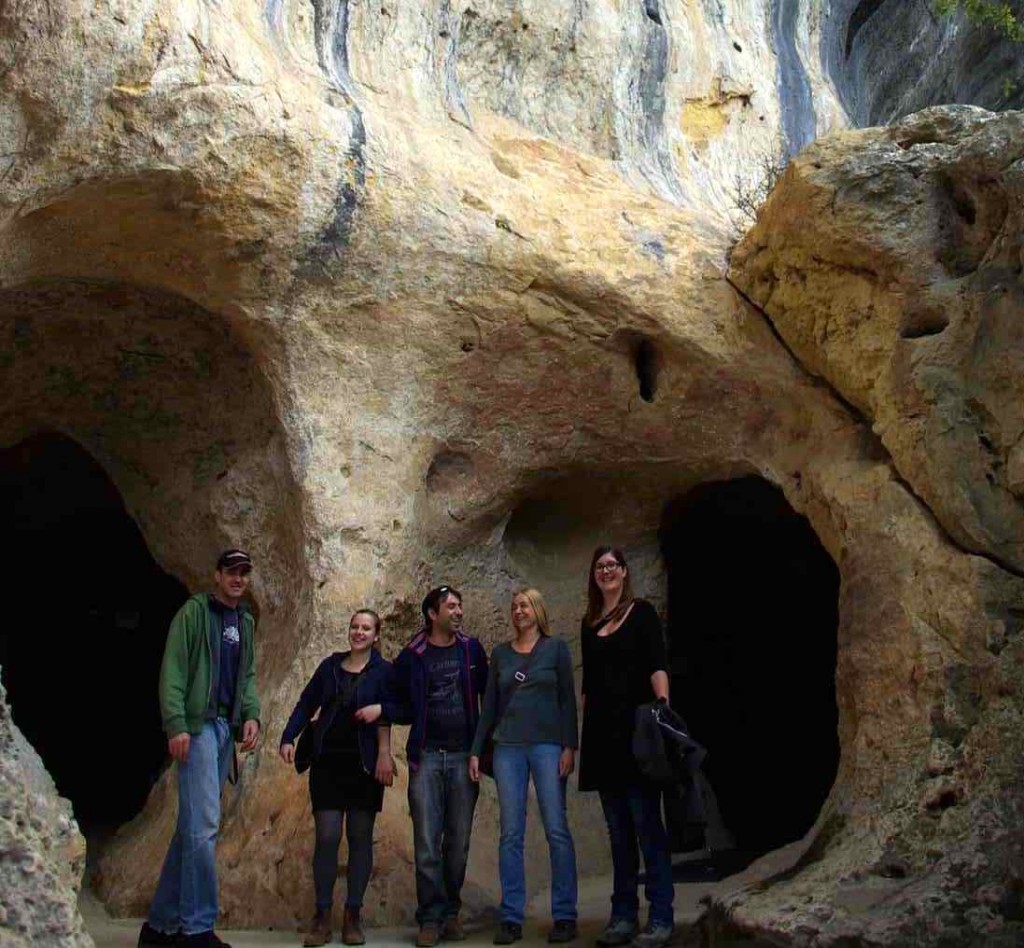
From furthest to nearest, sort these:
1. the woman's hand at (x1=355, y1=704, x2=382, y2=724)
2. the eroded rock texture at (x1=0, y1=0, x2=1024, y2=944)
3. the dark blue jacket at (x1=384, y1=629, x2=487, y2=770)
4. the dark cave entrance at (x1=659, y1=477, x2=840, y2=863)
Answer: the dark cave entrance at (x1=659, y1=477, x2=840, y2=863)
the eroded rock texture at (x1=0, y1=0, x2=1024, y2=944)
the dark blue jacket at (x1=384, y1=629, x2=487, y2=770)
the woman's hand at (x1=355, y1=704, x2=382, y2=724)

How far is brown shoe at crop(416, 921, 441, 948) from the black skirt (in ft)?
1.42

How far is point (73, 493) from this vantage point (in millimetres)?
8438

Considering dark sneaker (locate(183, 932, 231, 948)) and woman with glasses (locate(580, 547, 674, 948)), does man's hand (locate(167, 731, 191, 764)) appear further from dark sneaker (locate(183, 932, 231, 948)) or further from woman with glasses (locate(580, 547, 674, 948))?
woman with glasses (locate(580, 547, 674, 948))

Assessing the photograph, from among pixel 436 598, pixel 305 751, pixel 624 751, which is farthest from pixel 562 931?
pixel 436 598

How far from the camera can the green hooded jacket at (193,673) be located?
13.8 feet

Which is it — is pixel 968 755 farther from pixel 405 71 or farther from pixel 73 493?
pixel 73 493

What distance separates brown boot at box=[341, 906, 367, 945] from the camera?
15.3 ft

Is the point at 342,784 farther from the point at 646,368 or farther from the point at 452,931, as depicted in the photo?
the point at 646,368

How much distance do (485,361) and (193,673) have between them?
230cm

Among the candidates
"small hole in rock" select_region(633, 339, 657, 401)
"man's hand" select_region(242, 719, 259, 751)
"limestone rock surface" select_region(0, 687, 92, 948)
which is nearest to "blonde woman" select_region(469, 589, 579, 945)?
"man's hand" select_region(242, 719, 259, 751)

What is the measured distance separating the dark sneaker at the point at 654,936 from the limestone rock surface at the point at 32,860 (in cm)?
186

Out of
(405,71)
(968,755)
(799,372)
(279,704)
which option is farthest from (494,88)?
(968,755)

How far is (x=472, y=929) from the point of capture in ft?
16.5

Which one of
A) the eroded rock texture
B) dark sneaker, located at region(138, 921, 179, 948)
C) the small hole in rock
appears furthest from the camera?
the small hole in rock
